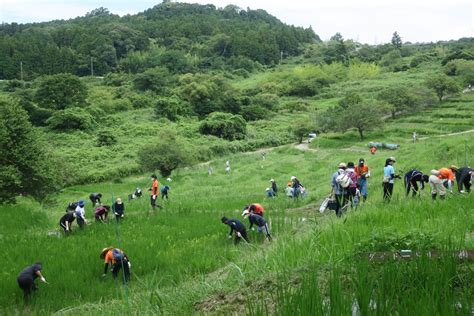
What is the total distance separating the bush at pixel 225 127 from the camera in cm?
5766

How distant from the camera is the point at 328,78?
96.3m

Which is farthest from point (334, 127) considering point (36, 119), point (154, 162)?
point (36, 119)

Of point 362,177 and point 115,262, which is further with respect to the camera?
point 362,177

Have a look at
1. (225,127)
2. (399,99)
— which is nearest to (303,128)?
(225,127)

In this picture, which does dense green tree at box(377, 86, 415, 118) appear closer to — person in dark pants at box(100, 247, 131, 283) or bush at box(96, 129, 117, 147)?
bush at box(96, 129, 117, 147)

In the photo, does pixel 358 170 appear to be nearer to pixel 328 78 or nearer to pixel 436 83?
pixel 436 83

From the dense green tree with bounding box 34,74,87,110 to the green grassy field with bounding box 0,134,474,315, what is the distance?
47.8m

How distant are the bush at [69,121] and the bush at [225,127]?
14077mm

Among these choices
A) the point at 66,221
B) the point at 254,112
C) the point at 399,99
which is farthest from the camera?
the point at 254,112

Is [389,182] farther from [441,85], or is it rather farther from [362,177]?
[441,85]

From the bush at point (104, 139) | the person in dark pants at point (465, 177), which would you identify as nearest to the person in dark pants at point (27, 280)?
the person in dark pants at point (465, 177)

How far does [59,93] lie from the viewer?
63844mm

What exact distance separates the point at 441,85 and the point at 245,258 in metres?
57.7

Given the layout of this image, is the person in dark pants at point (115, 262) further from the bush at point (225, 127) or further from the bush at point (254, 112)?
the bush at point (254, 112)
